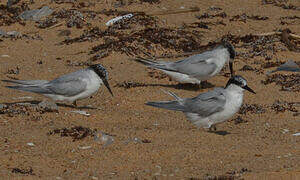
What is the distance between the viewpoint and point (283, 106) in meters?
8.43

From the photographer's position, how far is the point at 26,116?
24.5 feet

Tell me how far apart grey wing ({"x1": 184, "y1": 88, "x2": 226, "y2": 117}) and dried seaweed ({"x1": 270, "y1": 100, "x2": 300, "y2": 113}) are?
160 centimetres

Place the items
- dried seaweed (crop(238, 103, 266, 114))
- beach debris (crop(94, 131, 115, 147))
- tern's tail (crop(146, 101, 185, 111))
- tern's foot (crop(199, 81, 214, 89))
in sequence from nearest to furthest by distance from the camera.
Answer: beach debris (crop(94, 131, 115, 147)) → tern's tail (crop(146, 101, 185, 111)) → dried seaweed (crop(238, 103, 266, 114)) → tern's foot (crop(199, 81, 214, 89))

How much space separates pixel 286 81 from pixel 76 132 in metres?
4.62

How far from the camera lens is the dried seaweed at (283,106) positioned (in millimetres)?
8281

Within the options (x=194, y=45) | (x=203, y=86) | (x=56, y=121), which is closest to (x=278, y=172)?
(x=56, y=121)

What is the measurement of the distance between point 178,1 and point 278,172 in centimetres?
986

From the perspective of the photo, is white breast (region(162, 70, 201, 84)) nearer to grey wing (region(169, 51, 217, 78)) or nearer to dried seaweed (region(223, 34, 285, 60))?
grey wing (region(169, 51, 217, 78))

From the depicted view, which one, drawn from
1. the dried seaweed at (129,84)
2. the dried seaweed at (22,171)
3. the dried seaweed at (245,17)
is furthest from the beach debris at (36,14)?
the dried seaweed at (22,171)

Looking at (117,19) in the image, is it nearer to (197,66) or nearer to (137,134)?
(197,66)

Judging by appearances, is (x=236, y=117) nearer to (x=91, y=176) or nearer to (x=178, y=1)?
(x=91, y=176)

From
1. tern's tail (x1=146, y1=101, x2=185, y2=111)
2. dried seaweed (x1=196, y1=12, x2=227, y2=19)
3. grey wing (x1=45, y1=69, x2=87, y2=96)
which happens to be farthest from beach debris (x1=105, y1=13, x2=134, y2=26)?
tern's tail (x1=146, y1=101, x2=185, y2=111)

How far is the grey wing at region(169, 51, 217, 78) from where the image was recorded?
935cm

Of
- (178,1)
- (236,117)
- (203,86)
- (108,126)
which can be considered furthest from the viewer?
(178,1)
